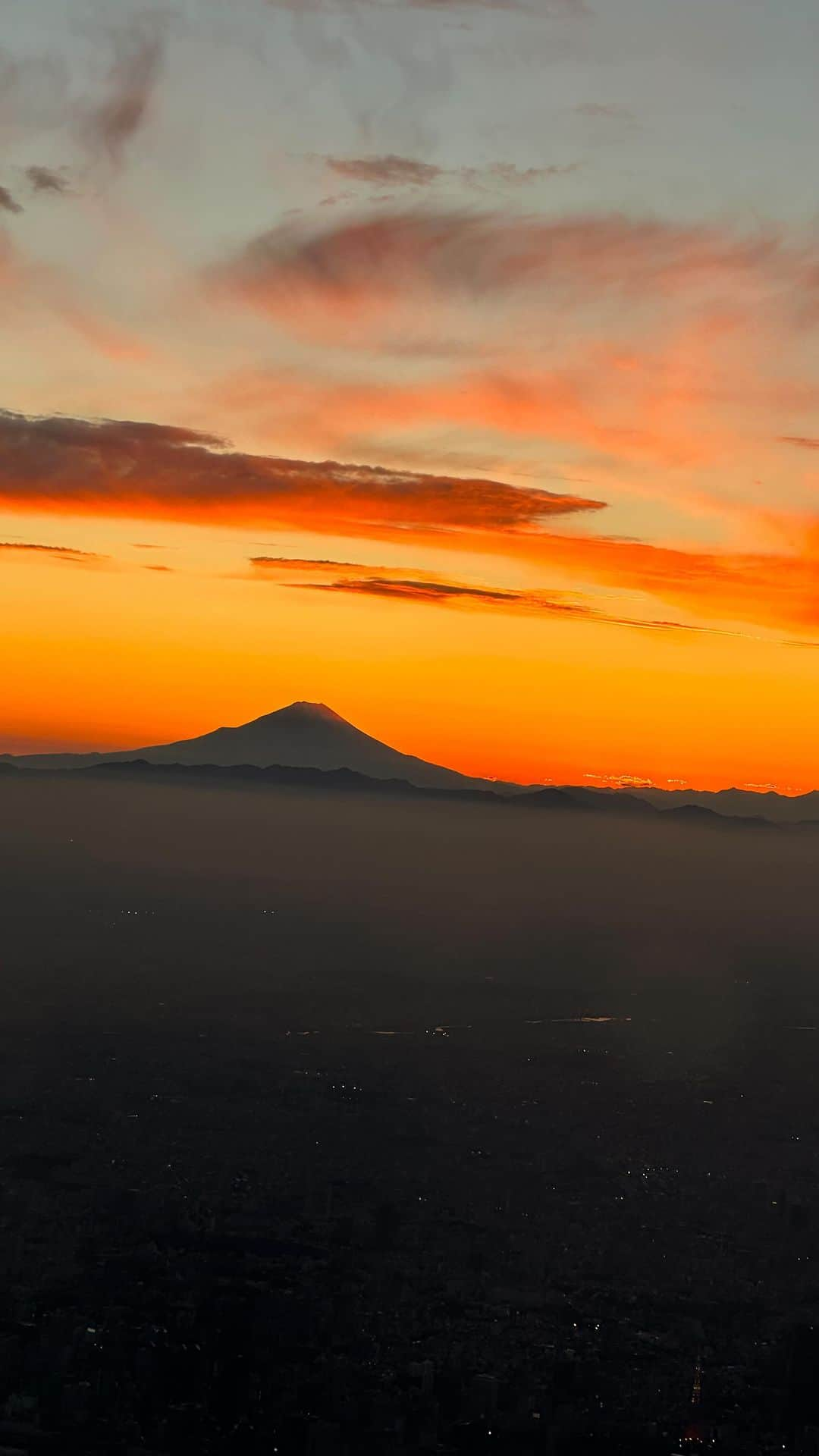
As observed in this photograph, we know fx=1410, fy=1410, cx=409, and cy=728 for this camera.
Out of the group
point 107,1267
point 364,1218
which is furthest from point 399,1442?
point 364,1218

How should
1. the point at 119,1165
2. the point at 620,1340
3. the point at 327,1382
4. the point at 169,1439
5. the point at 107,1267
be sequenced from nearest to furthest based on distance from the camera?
1. the point at 169,1439
2. the point at 327,1382
3. the point at 620,1340
4. the point at 107,1267
5. the point at 119,1165

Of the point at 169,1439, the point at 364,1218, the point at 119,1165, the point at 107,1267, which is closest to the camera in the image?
the point at 169,1439

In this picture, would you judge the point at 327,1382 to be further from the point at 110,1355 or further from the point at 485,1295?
the point at 485,1295

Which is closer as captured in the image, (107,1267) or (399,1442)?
(399,1442)

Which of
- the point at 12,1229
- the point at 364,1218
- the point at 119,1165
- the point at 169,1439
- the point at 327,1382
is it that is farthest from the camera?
the point at 119,1165

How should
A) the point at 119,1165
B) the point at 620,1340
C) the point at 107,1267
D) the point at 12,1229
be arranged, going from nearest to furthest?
1. the point at 620,1340
2. the point at 107,1267
3. the point at 12,1229
4. the point at 119,1165

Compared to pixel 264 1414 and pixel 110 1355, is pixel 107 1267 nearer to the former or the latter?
pixel 110 1355

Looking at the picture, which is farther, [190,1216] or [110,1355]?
[190,1216]

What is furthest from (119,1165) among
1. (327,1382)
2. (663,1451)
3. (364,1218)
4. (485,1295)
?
(663,1451)
